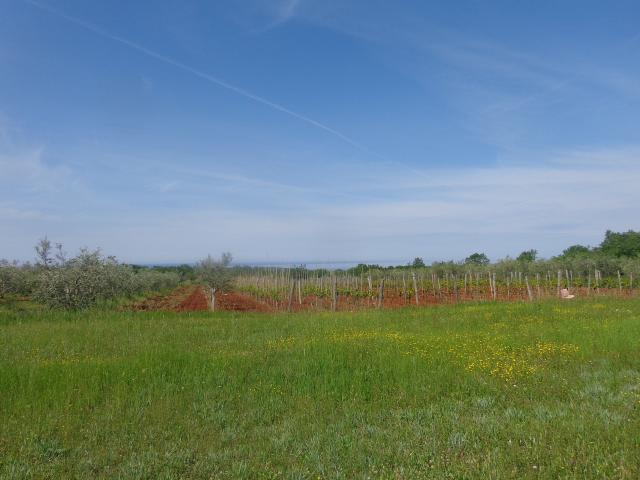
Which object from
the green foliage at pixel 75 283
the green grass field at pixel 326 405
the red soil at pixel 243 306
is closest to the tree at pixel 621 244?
the red soil at pixel 243 306

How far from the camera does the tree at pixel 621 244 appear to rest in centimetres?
6644

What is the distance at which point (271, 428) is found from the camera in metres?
6.23

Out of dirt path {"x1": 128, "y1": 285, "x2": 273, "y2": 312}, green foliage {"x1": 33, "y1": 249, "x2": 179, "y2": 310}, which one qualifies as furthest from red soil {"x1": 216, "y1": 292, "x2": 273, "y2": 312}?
green foliage {"x1": 33, "y1": 249, "x2": 179, "y2": 310}

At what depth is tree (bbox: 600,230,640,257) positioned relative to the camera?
6644 cm

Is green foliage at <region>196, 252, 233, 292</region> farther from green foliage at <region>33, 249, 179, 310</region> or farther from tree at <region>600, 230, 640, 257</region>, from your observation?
tree at <region>600, 230, 640, 257</region>

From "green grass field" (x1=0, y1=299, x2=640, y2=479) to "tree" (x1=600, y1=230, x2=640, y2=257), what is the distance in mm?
64553

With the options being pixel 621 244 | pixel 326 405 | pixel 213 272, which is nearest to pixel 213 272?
pixel 213 272

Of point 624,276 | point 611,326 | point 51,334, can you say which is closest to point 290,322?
point 51,334

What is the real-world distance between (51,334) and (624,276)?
5592 cm

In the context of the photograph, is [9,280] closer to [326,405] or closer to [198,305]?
[198,305]

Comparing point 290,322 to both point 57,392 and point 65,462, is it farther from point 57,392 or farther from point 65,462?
point 65,462

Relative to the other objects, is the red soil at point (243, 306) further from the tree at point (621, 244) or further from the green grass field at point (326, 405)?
the tree at point (621, 244)

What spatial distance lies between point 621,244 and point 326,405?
255ft

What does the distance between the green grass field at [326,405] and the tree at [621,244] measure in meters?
64.6
